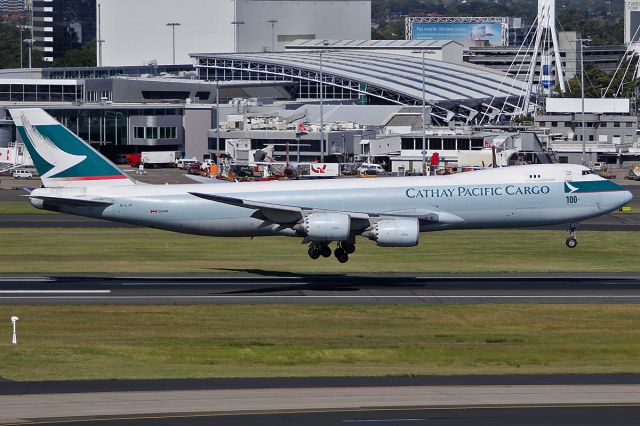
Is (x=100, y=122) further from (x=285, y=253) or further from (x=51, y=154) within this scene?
(x=51, y=154)

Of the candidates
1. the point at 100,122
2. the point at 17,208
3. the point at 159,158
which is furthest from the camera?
the point at 100,122

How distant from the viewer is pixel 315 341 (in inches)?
1850

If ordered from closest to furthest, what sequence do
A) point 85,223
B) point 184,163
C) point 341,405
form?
point 341,405 < point 85,223 < point 184,163

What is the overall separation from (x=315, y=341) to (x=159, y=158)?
134 metres

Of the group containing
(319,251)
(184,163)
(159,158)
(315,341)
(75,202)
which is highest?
(75,202)

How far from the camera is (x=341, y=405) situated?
113 ft

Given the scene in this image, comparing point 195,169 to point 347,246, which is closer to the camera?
point 347,246

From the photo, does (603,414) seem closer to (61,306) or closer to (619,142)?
(61,306)

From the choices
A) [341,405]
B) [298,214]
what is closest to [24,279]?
[298,214]

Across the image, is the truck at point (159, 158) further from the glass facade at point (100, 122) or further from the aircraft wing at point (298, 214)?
the aircraft wing at point (298, 214)

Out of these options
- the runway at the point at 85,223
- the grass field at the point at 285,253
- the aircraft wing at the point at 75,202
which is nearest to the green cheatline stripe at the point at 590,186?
the grass field at the point at 285,253

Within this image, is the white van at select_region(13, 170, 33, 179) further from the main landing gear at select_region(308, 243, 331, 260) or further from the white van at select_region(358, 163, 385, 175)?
the main landing gear at select_region(308, 243, 331, 260)

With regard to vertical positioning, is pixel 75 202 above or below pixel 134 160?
above

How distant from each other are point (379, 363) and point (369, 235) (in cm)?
1493
